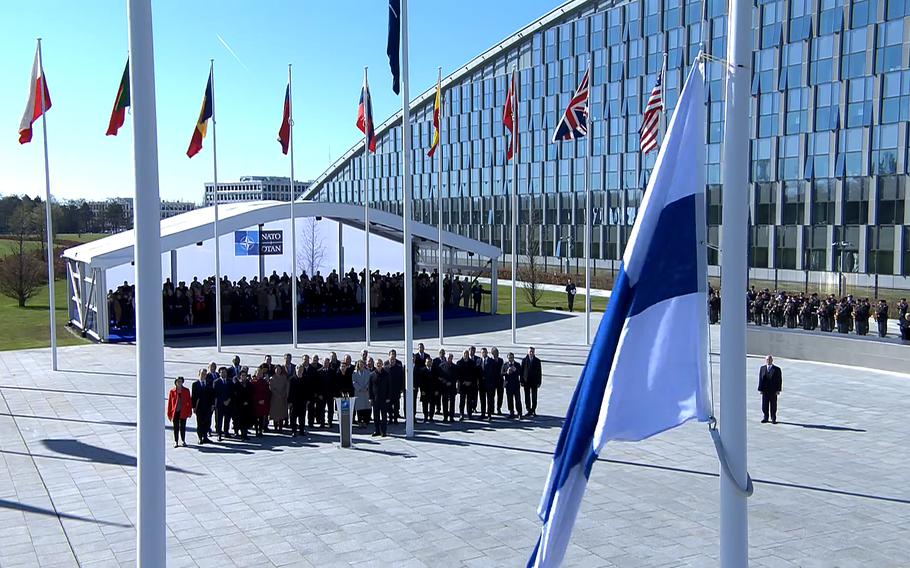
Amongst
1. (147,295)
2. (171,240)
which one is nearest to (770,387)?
(147,295)

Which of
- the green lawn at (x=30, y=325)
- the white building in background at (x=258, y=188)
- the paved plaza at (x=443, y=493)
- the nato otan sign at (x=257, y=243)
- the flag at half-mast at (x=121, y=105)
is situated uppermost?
the white building in background at (x=258, y=188)

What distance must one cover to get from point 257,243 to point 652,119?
18.5 metres

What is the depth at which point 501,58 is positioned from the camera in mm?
74250

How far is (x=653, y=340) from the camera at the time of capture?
4672mm

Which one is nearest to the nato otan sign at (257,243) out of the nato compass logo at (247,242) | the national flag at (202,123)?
the nato compass logo at (247,242)

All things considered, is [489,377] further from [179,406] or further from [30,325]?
[30,325]

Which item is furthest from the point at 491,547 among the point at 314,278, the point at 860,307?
the point at 314,278

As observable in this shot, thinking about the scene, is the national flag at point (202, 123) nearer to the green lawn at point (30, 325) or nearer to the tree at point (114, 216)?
the green lawn at point (30, 325)

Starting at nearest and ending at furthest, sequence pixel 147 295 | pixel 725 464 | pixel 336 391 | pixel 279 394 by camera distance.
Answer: pixel 725 464, pixel 147 295, pixel 279 394, pixel 336 391

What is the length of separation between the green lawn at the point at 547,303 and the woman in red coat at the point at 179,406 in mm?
25315

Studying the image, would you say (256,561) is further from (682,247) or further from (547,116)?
(547,116)

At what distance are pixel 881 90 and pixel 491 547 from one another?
46188 millimetres

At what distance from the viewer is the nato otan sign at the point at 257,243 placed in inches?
1310

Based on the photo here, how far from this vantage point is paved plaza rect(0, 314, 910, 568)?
978 cm
